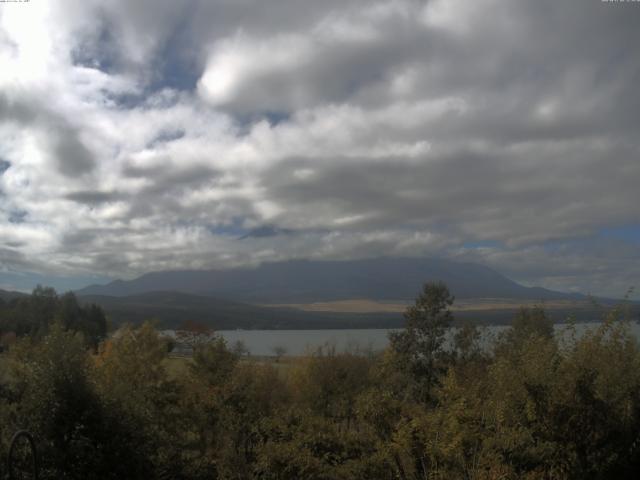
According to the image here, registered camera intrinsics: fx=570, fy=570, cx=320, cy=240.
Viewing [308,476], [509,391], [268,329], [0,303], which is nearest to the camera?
[509,391]

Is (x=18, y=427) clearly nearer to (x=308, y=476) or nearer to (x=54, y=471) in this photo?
(x=54, y=471)

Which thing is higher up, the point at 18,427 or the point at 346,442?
the point at 18,427

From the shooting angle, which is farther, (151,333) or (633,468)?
(151,333)

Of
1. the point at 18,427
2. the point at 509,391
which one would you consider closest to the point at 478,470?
the point at 509,391

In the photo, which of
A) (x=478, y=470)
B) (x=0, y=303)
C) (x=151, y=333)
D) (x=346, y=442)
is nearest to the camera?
(x=478, y=470)

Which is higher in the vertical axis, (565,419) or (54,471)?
(565,419)

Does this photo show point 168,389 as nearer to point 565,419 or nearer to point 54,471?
point 54,471

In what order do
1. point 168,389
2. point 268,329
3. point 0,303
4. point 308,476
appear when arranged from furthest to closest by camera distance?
point 268,329 < point 0,303 < point 168,389 < point 308,476

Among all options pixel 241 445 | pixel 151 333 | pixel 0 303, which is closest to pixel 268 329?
pixel 0 303

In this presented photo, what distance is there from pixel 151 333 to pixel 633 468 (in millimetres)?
31721

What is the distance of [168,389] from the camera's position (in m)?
28.6

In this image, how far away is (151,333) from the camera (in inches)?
1543

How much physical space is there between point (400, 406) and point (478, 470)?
11.1 feet

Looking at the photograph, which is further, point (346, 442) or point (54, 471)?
point (346, 442)
